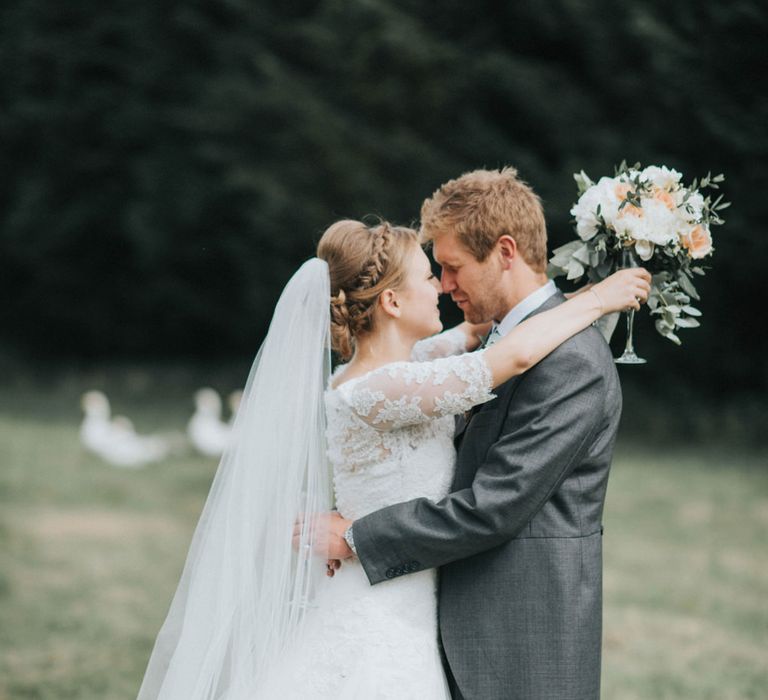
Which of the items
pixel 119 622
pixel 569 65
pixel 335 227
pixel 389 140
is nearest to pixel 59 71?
pixel 389 140

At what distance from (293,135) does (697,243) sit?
14229mm

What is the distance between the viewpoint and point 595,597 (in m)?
3.05

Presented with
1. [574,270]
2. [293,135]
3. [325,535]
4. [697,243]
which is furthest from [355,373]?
[293,135]

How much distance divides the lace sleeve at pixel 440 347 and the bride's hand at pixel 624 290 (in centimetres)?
79

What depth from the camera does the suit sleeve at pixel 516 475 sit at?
9.49ft

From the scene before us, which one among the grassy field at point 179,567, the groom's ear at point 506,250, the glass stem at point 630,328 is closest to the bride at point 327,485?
the glass stem at point 630,328

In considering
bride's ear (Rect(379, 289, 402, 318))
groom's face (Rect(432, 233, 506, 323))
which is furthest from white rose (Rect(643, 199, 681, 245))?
bride's ear (Rect(379, 289, 402, 318))

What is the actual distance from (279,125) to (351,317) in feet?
47.1

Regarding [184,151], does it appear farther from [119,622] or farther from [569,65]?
[119,622]

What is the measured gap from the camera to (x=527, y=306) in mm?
3225

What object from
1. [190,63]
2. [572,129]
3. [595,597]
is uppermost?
[190,63]

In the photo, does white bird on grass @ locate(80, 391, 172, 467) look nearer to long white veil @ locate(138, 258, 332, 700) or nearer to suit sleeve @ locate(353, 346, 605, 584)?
long white veil @ locate(138, 258, 332, 700)

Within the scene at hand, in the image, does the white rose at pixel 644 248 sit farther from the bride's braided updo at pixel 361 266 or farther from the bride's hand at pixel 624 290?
the bride's braided updo at pixel 361 266

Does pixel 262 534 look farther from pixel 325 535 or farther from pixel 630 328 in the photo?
pixel 630 328
